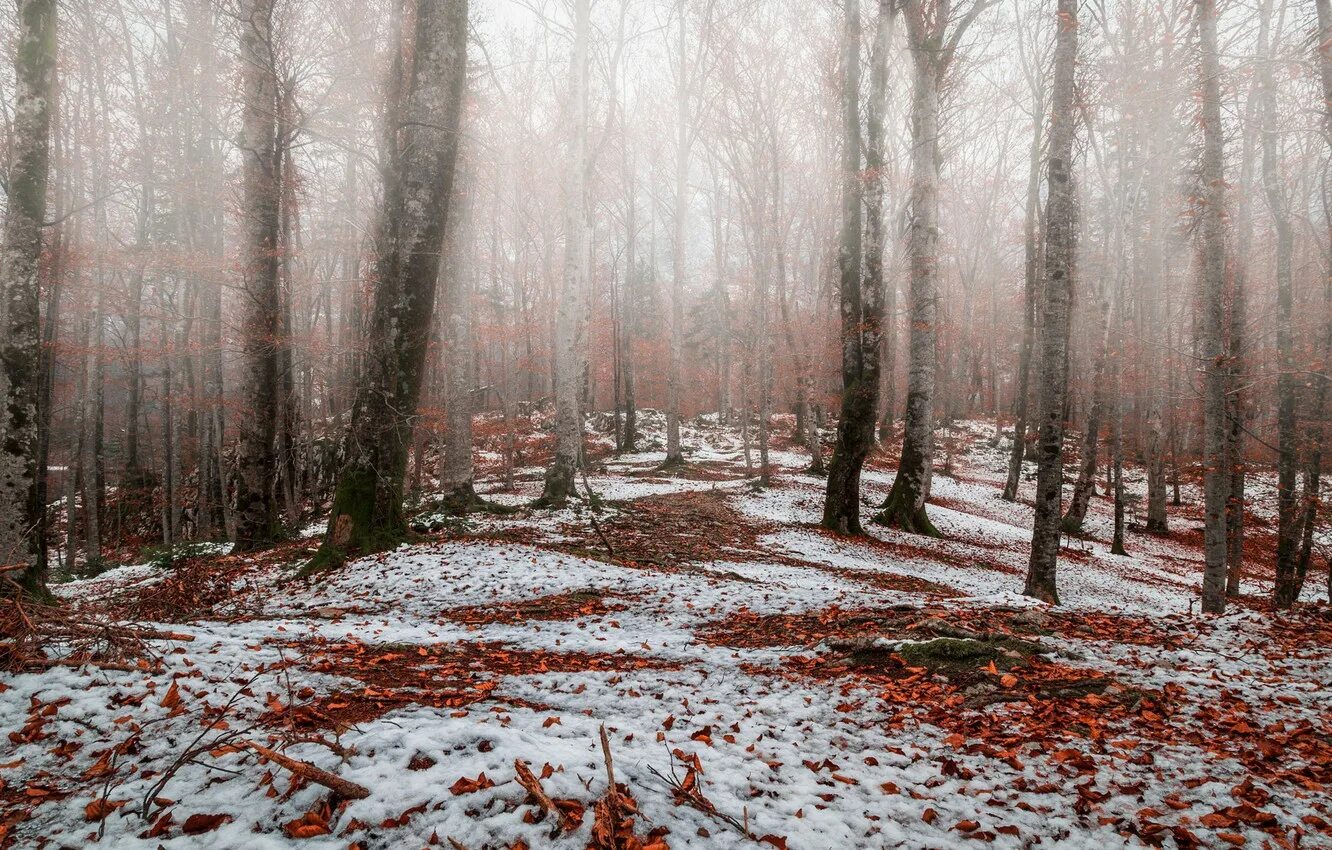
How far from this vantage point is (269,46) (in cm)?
870

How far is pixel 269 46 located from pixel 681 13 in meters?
13.6

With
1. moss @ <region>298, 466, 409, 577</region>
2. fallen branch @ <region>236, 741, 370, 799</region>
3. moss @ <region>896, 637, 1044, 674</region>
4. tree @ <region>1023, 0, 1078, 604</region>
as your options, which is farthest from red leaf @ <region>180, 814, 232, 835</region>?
tree @ <region>1023, 0, 1078, 604</region>

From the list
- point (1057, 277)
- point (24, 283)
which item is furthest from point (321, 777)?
point (1057, 277)

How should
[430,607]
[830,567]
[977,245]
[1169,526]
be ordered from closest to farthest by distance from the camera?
[430,607] → [830,567] → [1169,526] → [977,245]

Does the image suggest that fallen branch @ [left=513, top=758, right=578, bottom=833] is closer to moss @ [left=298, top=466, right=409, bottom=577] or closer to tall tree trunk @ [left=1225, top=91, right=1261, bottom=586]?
moss @ [left=298, top=466, right=409, bottom=577]

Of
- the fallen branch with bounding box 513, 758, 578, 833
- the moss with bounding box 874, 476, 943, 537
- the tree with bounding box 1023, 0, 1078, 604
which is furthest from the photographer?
the moss with bounding box 874, 476, 943, 537

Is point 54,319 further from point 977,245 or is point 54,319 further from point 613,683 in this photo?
point 977,245

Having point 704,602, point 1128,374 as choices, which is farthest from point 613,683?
point 1128,374

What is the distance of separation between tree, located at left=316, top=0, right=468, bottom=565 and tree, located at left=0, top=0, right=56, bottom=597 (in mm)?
2535

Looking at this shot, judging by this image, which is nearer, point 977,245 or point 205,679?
point 205,679

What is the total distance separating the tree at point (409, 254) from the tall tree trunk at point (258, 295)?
3.24 meters

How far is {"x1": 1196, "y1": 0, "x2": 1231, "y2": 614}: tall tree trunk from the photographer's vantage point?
717 cm

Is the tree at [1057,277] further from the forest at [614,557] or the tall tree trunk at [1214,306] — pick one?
the tall tree trunk at [1214,306]

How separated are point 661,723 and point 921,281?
35.2 feet
